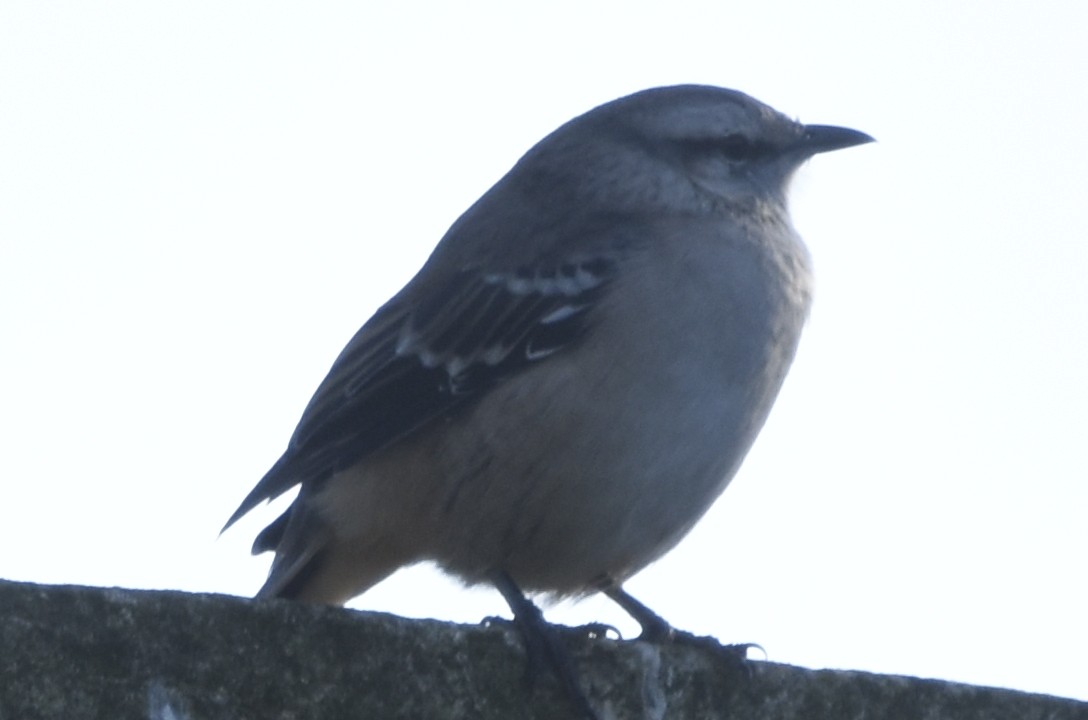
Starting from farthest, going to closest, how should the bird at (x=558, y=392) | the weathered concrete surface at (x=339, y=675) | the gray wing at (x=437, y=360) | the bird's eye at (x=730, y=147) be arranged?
the bird's eye at (x=730, y=147) < the gray wing at (x=437, y=360) < the bird at (x=558, y=392) < the weathered concrete surface at (x=339, y=675)

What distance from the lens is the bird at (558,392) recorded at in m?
5.55

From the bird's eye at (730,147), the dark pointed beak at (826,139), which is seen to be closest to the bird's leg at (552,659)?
the bird's eye at (730,147)

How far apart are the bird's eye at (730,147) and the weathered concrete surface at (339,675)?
11.3ft

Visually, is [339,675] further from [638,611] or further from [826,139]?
[826,139]

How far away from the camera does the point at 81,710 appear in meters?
3.05

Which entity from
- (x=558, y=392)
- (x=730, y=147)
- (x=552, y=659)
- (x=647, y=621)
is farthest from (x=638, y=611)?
(x=552, y=659)

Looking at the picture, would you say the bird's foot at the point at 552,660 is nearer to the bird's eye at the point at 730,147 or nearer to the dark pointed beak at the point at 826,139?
the bird's eye at the point at 730,147

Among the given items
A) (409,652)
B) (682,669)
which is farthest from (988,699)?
(409,652)

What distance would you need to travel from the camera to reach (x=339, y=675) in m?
3.36

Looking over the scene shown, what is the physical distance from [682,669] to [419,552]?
7.34 feet

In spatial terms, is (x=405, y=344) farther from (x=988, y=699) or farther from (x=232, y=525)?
(x=988, y=699)

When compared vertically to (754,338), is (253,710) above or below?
below

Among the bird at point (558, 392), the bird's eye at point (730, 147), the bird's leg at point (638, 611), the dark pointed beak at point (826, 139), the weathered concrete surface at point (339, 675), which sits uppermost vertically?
the dark pointed beak at point (826, 139)

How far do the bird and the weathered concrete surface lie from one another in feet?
3.98
